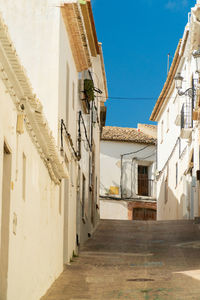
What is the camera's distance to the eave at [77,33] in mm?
16188

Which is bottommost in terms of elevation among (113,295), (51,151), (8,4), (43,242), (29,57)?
(113,295)

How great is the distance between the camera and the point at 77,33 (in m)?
17.5

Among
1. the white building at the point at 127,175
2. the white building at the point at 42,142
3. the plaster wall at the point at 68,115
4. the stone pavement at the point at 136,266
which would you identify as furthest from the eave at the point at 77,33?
the white building at the point at 127,175

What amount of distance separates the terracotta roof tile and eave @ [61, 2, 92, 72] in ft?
81.7

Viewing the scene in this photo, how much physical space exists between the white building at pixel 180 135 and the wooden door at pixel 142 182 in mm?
2907

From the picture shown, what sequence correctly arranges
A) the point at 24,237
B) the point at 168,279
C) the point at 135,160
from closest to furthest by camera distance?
the point at 24,237
the point at 168,279
the point at 135,160

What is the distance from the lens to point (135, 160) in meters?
44.8

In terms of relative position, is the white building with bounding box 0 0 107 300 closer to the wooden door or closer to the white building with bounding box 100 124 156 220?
the white building with bounding box 100 124 156 220

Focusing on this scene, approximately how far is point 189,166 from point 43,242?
18.0 m

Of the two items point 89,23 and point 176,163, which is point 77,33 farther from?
point 176,163

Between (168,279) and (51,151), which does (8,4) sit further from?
(168,279)

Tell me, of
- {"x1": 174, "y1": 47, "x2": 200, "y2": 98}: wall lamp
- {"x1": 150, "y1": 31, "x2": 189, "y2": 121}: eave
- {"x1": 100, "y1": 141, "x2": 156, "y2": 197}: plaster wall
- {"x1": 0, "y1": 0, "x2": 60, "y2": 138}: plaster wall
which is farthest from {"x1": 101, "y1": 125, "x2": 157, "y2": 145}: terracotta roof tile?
{"x1": 0, "y1": 0, "x2": 60, "y2": 138}: plaster wall

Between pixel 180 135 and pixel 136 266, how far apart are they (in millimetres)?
14668

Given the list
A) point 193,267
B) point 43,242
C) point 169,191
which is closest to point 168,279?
point 193,267
